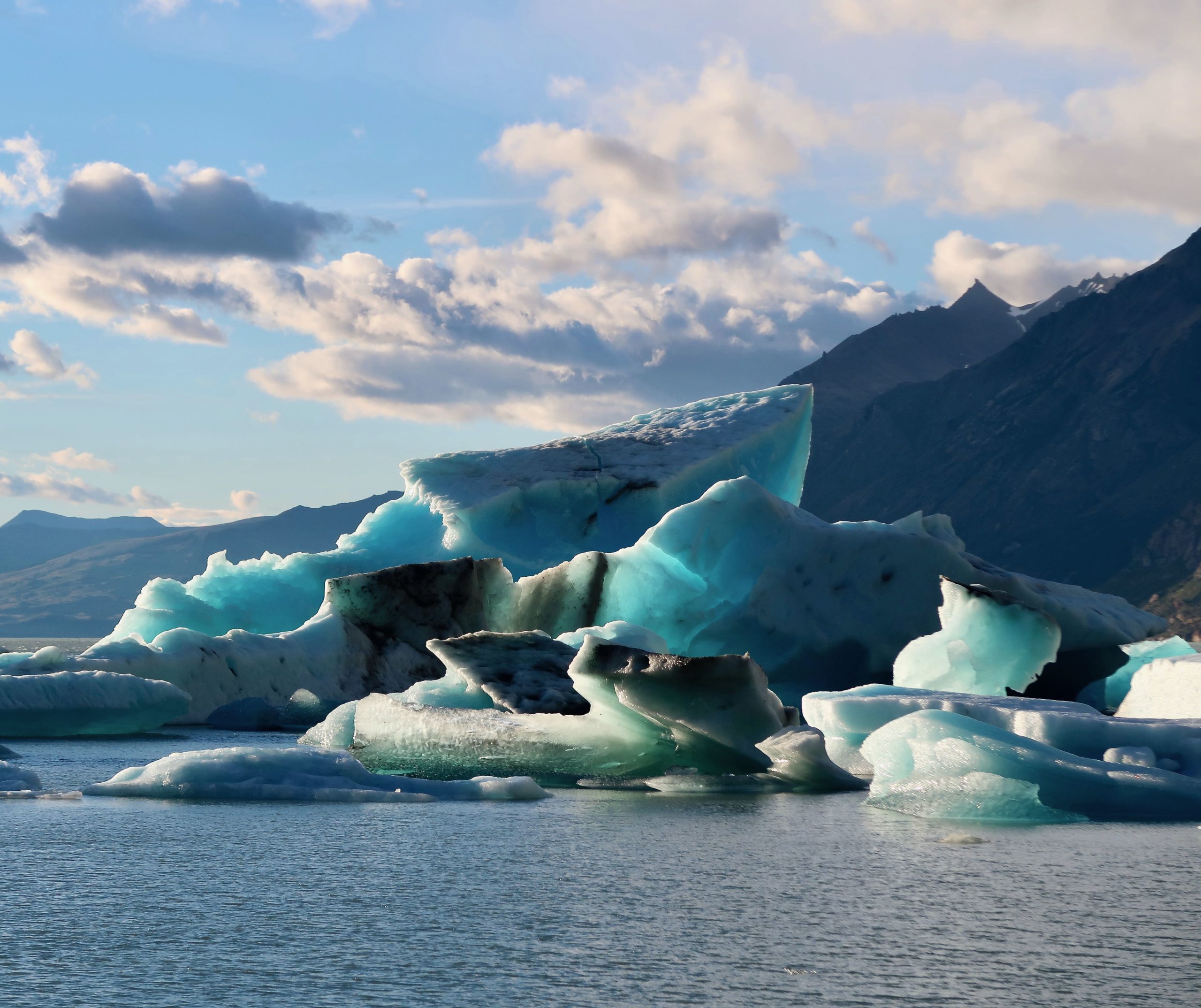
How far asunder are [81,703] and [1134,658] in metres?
12.4

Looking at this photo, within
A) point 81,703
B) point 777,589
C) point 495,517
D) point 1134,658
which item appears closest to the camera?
point 81,703

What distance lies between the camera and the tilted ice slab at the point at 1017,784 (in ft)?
22.7

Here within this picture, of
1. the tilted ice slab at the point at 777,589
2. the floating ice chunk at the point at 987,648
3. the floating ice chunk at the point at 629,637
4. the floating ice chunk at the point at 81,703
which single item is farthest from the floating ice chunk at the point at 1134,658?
the floating ice chunk at the point at 81,703

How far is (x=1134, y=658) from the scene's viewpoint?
642 inches

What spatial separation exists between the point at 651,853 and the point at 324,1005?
263cm

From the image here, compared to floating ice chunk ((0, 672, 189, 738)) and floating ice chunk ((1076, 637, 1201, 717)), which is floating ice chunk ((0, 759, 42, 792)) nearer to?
floating ice chunk ((0, 672, 189, 738))

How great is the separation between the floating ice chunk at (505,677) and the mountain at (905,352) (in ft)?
432

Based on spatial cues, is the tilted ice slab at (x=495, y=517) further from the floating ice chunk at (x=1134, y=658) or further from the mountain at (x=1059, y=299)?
the mountain at (x=1059, y=299)

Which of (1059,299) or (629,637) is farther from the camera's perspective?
(1059,299)

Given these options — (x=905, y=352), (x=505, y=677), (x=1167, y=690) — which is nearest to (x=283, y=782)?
(x=505, y=677)

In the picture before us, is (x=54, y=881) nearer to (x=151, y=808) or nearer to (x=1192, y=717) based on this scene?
(x=151, y=808)

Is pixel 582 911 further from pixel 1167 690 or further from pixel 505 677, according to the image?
pixel 1167 690

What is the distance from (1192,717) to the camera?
932cm

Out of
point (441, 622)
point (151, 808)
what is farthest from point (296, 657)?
point (151, 808)
